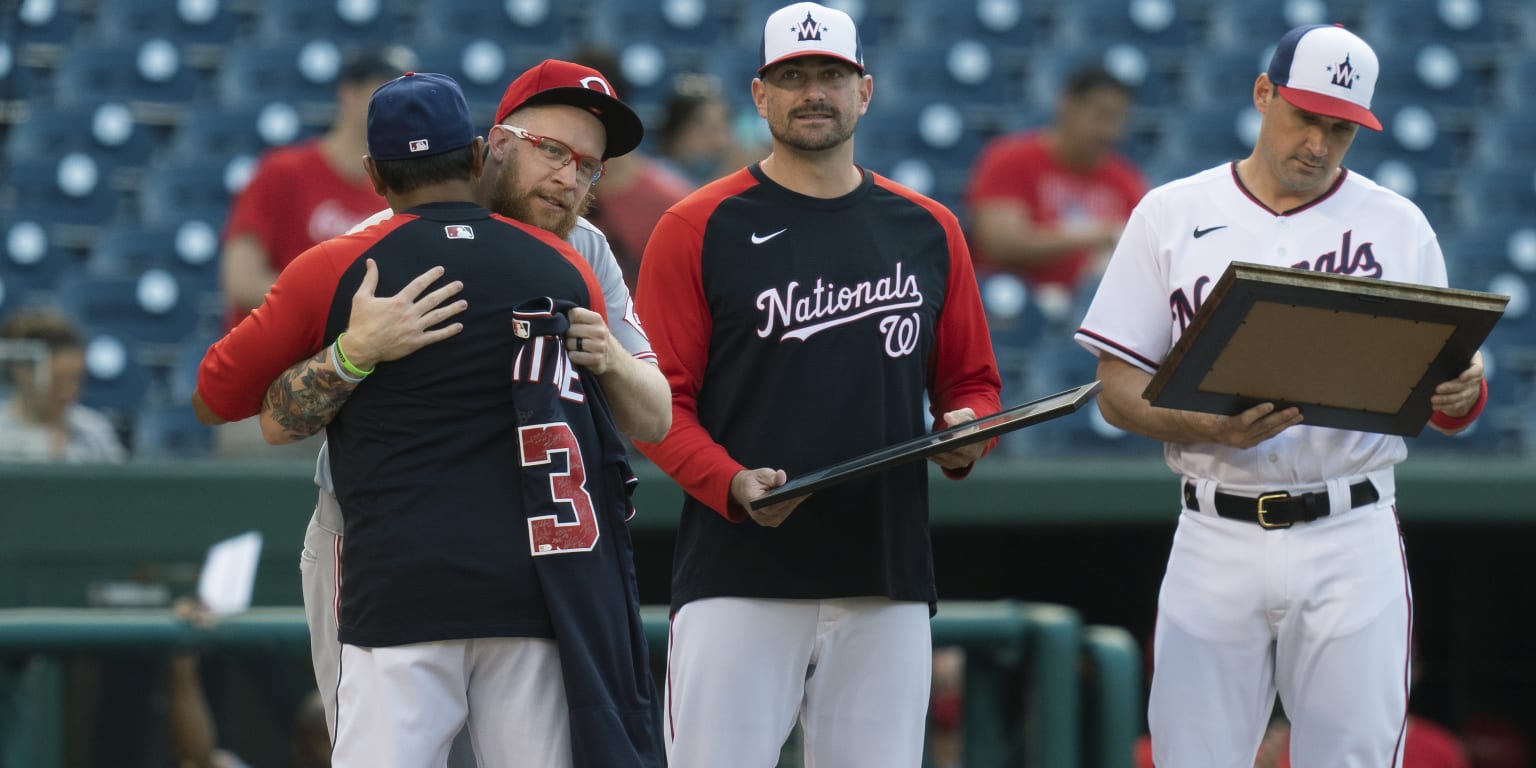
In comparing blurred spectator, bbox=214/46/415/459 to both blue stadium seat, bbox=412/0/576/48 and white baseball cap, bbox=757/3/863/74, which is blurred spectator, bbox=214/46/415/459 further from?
blue stadium seat, bbox=412/0/576/48


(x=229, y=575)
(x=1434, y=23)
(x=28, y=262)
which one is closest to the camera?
(x=229, y=575)

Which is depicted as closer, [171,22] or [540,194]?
[540,194]

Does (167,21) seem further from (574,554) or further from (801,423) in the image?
(574,554)

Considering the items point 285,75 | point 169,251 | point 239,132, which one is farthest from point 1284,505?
point 285,75

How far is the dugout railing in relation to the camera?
459 centimetres

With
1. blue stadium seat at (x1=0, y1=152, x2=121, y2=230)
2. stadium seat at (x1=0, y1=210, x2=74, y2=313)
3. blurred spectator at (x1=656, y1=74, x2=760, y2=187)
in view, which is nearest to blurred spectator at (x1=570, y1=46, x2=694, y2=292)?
blurred spectator at (x1=656, y1=74, x2=760, y2=187)

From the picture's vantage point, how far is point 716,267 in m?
3.56

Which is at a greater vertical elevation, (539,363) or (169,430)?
(539,363)

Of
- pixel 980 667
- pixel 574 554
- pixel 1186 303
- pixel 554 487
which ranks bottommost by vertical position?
pixel 980 667

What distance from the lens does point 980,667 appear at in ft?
16.5

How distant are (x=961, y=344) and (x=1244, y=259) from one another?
0.56 meters

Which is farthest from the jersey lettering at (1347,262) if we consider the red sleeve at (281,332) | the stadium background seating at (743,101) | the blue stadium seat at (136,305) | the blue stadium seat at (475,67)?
the blue stadium seat at (475,67)

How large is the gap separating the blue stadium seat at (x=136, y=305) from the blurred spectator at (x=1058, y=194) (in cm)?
318

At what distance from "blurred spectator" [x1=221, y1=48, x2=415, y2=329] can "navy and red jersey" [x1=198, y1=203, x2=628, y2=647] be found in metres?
2.75
